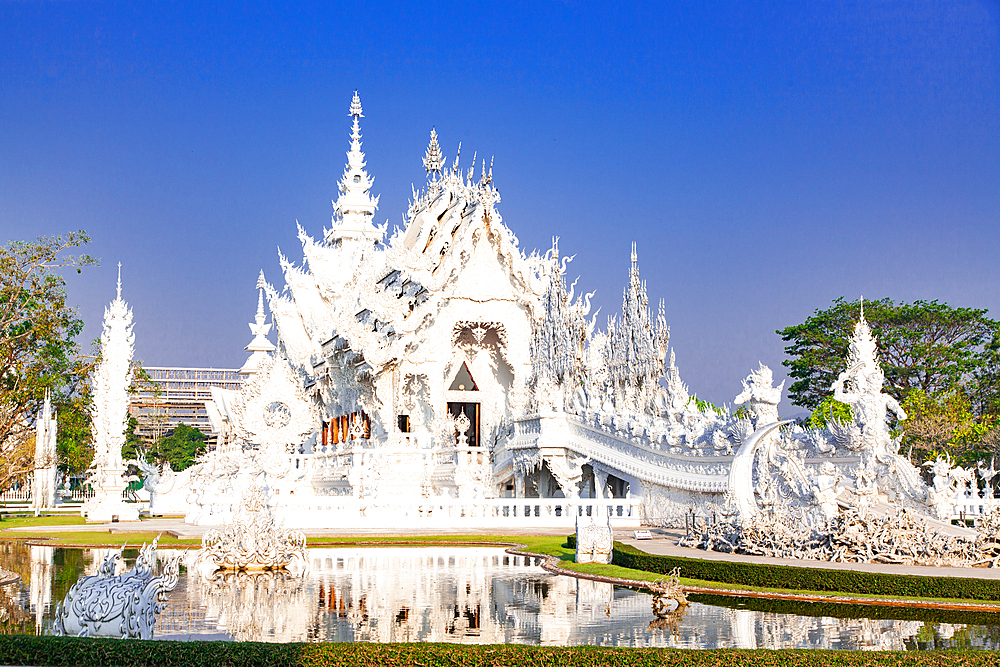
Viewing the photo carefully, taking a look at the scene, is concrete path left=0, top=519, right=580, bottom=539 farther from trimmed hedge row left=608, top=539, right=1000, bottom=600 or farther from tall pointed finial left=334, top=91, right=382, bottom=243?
tall pointed finial left=334, top=91, right=382, bottom=243

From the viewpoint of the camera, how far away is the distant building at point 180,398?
89412 millimetres

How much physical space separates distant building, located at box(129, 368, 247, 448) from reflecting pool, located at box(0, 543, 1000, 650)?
73.8 metres

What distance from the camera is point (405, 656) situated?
25.9 feet

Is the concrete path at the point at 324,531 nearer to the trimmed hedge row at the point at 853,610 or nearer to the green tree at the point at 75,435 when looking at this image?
the trimmed hedge row at the point at 853,610

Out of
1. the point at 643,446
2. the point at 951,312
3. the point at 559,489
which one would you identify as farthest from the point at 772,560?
the point at 951,312

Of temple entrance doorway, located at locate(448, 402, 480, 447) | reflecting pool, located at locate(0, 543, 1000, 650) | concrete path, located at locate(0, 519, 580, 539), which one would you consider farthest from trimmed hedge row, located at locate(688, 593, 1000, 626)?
temple entrance doorway, located at locate(448, 402, 480, 447)

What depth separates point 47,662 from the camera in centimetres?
802

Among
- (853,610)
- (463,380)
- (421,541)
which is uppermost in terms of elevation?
(463,380)

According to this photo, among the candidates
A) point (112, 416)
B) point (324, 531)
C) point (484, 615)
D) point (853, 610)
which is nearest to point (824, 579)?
point (853, 610)

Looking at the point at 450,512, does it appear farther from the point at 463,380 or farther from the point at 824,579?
the point at 824,579

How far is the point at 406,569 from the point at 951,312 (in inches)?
1342

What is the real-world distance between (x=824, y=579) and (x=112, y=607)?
8456 mm

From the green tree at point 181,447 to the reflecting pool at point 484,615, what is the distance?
2019 inches

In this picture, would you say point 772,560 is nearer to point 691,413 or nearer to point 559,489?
point 691,413
